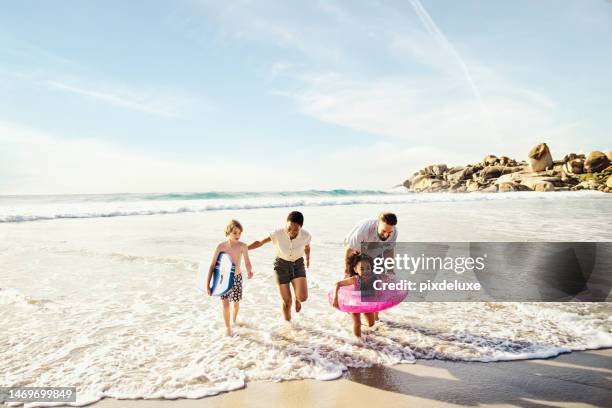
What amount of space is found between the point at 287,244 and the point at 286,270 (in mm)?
387

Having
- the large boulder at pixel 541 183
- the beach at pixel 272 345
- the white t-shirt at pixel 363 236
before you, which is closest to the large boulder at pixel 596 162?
the large boulder at pixel 541 183

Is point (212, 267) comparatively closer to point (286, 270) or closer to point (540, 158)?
point (286, 270)

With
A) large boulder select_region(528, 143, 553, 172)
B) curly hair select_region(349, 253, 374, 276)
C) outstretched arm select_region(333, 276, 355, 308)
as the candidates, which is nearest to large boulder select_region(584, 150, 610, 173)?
large boulder select_region(528, 143, 553, 172)

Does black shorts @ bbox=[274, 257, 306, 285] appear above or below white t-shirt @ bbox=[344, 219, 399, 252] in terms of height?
below

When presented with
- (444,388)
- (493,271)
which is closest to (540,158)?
(493,271)

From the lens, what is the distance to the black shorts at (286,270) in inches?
214

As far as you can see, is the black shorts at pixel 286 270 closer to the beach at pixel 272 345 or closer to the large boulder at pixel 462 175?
the beach at pixel 272 345

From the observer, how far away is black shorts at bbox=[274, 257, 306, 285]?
544cm

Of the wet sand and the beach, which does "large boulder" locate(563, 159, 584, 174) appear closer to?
the beach

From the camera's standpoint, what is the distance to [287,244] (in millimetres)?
5379

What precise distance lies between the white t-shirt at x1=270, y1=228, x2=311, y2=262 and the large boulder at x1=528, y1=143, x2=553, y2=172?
58103mm

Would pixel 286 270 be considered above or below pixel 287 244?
below

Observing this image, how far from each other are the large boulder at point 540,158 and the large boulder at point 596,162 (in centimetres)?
448

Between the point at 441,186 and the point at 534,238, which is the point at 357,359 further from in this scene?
the point at 441,186
